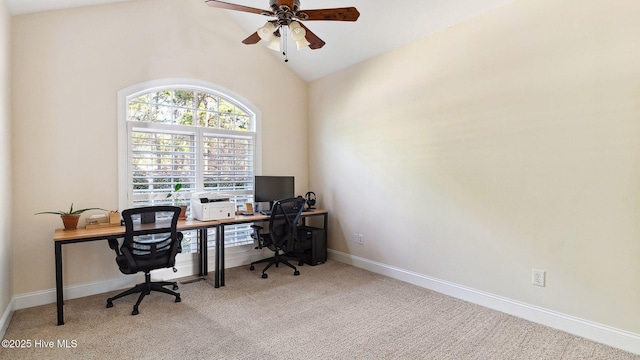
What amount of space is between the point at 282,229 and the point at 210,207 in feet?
3.14

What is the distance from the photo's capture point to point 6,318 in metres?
2.63

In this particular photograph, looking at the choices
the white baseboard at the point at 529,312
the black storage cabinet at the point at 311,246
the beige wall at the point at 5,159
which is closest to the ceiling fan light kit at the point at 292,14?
the beige wall at the point at 5,159

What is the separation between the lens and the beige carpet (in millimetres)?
2254

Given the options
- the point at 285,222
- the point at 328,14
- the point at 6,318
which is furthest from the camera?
the point at 285,222

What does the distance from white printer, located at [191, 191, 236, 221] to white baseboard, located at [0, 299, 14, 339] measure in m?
1.74

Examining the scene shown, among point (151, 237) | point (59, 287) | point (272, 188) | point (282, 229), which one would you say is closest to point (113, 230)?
point (151, 237)

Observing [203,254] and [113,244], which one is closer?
[113,244]

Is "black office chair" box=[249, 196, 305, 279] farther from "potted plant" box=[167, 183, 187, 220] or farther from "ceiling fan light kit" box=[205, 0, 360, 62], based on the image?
"ceiling fan light kit" box=[205, 0, 360, 62]

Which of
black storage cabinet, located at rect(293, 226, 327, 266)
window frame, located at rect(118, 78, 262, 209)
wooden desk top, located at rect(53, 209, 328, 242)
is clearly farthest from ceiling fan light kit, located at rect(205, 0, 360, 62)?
black storage cabinet, located at rect(293, 226, 327, 266)

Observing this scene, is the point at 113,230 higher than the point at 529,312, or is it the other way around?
the point at 113,230

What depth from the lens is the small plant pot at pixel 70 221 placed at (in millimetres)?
3012

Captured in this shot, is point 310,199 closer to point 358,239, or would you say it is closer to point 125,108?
point 358,239

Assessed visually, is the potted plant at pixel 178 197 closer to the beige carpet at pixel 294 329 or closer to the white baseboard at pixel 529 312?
the beige carpet at pixel 294 329

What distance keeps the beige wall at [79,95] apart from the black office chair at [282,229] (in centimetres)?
169
